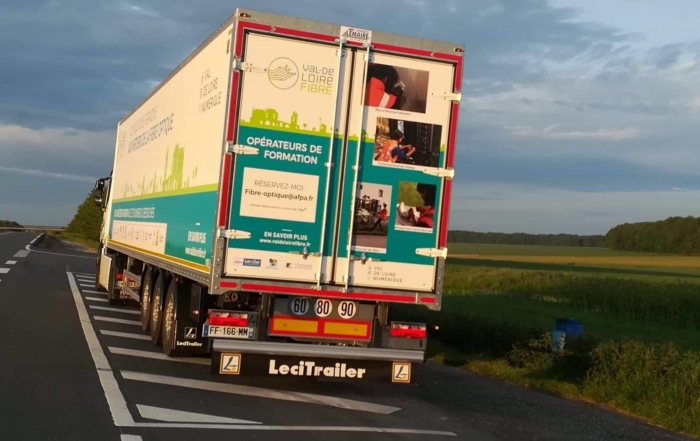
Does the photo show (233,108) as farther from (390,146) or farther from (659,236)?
(659,236)

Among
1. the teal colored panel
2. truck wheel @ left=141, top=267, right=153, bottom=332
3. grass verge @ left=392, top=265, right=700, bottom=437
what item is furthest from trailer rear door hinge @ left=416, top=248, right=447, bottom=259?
truck wheel @ left=141, top=267, right=153, bottom=332

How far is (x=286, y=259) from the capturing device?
28.2 feet

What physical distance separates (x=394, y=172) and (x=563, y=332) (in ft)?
15.7

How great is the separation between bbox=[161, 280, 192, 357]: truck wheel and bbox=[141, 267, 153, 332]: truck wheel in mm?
1391

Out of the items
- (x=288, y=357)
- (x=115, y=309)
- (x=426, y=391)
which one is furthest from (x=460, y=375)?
(x=115, y=309)

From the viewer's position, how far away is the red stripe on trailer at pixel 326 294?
850 centimetres

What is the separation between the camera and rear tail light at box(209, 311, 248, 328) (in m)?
8.71

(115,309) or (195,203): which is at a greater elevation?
(195,203)

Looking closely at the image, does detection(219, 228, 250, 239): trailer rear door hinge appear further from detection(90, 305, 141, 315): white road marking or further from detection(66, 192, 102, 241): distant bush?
detection(66, 192, 102, 241): distant bush

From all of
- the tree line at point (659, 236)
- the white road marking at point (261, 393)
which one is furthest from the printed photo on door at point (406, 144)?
the tree line at point (659, 236)

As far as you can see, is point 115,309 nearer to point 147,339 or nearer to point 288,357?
point 147,339

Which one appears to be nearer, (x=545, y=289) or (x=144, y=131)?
(x=144, y=131)

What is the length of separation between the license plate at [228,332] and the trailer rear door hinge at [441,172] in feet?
8.06

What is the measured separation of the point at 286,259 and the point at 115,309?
32.0 ft
